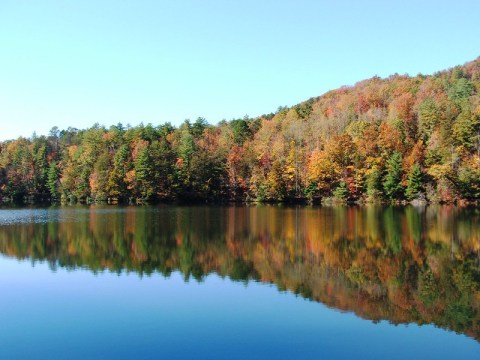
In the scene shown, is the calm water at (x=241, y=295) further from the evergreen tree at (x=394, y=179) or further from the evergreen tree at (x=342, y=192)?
the evergreen tree at (x=342, y=192)

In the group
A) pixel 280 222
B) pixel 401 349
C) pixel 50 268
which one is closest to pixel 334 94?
pixel 280 222

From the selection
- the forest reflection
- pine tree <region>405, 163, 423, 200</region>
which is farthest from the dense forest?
the forest reflection

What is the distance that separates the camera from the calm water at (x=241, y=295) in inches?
436

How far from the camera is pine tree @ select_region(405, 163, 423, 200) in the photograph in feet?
183

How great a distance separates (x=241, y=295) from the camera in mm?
15492

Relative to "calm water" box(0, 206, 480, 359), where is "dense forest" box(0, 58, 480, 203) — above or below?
above

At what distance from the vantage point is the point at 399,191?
5797cm

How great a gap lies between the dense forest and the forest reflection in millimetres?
21391

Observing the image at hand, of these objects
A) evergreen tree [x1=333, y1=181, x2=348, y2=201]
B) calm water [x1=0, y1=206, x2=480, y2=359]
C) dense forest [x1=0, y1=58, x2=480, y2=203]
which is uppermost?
dense forest [x1=0, y1=58, x2=480, y2=203]

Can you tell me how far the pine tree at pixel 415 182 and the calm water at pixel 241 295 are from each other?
27341mm

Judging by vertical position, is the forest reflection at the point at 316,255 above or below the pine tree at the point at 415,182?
below

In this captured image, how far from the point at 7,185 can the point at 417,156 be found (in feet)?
212

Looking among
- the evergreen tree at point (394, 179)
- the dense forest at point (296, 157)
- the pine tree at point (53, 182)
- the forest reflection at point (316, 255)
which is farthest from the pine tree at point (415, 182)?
the pine tree at point (53, 182)

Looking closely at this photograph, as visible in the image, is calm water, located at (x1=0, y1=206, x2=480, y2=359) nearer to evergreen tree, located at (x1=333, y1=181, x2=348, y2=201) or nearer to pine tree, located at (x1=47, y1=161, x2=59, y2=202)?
evergreen tree, located at (x1=333, y1=181, x2=348, y2=201)
